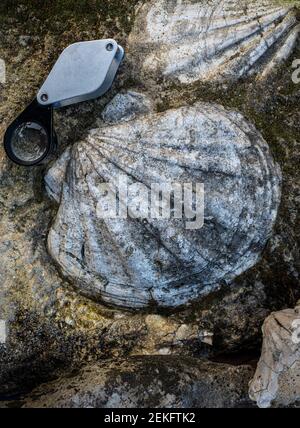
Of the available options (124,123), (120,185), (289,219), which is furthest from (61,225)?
(289,219)

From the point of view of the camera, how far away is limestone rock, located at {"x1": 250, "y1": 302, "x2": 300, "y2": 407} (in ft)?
5.83

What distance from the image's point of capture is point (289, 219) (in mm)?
2039

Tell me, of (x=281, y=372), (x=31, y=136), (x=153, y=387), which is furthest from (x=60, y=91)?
(x=281, y=372)

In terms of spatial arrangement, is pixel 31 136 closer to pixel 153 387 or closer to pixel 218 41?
pixel 218 41

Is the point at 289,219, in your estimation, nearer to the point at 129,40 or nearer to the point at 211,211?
the point at 211,211

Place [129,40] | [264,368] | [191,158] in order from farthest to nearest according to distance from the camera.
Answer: [129,40] < [191,158] < [264,368]

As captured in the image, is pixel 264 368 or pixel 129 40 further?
pixel 129 40

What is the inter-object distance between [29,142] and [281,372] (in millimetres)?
961

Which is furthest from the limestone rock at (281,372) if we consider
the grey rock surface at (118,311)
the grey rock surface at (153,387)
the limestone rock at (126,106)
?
the limestone rock at (126,106)

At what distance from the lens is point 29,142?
1985 millimetres

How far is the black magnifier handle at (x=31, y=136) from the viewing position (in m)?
1.95

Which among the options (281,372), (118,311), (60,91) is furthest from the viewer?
(118,311)

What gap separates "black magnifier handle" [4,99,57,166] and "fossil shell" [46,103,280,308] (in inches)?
2.7

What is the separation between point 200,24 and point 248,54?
6.8 inches
